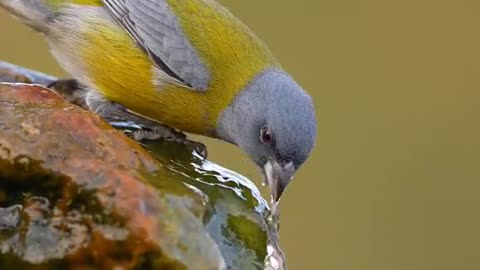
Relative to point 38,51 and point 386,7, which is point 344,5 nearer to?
point 386,7

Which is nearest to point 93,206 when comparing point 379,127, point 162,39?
point 162,39

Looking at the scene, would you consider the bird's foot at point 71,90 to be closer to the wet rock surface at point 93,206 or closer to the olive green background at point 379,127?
the wet rock surface at point 93,206

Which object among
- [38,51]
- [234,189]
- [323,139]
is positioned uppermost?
[234,189]

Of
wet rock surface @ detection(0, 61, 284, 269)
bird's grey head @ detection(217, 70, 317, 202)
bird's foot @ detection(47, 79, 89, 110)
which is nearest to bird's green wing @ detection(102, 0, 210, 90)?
bird's grey head @ detection(217, 70, 317, 202)

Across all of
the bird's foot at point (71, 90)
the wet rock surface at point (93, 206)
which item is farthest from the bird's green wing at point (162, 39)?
the wet rock surface at point (93, 206)

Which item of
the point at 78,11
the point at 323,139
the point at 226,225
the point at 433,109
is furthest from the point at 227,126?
the point at 433,109
